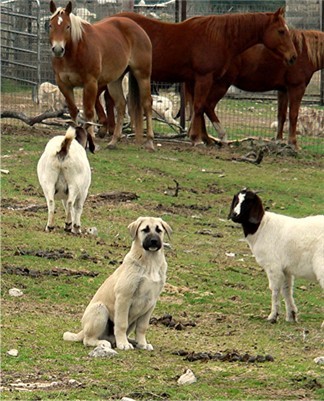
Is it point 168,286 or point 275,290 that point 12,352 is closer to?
point 275,290

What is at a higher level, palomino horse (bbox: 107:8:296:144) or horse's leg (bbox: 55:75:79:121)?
palomino horse (bbox: 107:8:296:144)

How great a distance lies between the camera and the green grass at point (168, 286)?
7812mm

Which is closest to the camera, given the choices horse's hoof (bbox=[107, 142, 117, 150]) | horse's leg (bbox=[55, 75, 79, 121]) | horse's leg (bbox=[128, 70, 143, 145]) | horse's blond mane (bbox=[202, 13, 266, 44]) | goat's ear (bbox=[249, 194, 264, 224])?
goat's ear (bbox=[249, 194, 264, 224])

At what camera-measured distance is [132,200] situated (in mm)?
16062

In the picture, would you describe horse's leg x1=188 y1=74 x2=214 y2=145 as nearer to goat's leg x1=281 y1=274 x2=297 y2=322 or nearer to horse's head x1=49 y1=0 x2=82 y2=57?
horse's head x1=49 y1=0 x2=82 y2=57

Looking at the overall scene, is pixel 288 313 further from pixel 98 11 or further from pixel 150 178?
pixel 98 11

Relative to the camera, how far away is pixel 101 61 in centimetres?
1959

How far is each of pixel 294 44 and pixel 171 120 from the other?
3257 mm

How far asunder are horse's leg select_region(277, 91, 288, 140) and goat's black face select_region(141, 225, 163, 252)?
14.4m

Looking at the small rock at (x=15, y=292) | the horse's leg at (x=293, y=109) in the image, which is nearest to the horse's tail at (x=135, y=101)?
the horse's leg at (x=293, y=109)

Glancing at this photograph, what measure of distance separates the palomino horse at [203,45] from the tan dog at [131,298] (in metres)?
13.4

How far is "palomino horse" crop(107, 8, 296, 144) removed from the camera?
22.3m

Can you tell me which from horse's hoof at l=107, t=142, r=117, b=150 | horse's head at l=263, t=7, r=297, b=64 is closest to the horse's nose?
horse's hoof at l=107, t=142, r=117, b=150

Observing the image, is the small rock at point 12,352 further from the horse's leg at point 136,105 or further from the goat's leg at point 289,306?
the horse's leg at point 136,105
